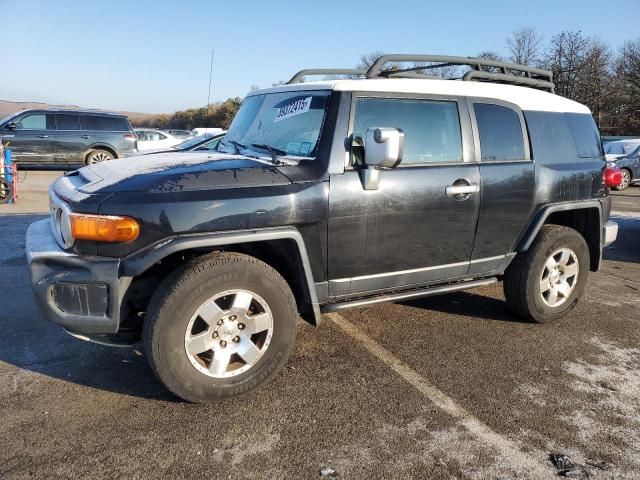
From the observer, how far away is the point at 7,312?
14.0ft

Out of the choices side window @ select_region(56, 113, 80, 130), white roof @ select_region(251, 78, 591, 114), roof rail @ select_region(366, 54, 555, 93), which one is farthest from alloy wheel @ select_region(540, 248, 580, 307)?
side window @ select_region(56, 113, 80, 130)

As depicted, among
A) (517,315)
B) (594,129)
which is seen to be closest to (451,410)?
(517,315)

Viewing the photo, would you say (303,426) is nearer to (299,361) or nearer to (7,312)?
(299,361)

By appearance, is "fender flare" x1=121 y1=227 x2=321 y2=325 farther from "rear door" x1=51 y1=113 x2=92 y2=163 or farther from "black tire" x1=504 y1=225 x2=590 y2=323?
"rear door" x1=51 y1=113 x2=92 y2=163

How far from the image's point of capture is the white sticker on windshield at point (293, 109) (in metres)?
3.46

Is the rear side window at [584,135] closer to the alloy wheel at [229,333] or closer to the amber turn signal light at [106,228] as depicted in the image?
the alloy wheel at [229,333]

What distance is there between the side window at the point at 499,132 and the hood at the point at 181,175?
1689 mm

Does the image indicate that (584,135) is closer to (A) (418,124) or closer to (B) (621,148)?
(A) (418,124)

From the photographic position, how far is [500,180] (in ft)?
12.4

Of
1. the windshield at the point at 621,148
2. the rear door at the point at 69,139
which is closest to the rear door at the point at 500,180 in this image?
the rear door at the point at 69,139

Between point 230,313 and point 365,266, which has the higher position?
point 365,266

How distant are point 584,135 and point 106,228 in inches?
156

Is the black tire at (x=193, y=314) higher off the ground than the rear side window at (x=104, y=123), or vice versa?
the rear side window at (x=104, y=123)

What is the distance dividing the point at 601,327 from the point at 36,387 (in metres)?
4.38
